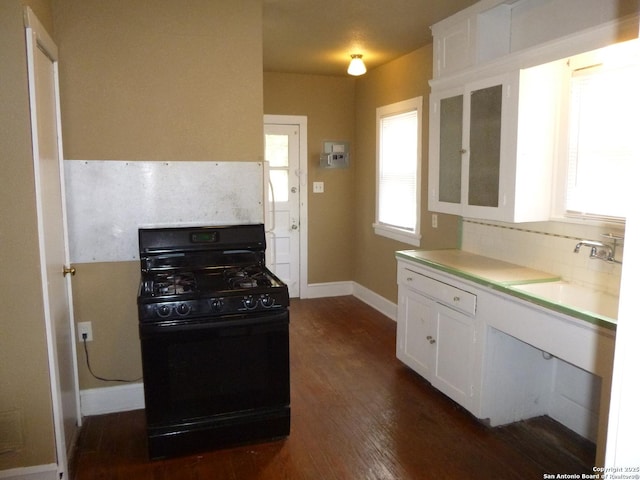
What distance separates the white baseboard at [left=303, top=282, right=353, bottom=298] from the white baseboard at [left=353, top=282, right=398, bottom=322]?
0.10 meters

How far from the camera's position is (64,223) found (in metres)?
2.74

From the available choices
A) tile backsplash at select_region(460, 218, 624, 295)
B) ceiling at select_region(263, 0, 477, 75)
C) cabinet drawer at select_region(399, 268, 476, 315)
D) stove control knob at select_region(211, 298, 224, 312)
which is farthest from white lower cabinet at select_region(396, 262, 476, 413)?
ceiling at select_region(263, 0, 477, 75)

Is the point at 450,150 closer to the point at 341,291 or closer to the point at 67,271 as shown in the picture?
the point at 67,271

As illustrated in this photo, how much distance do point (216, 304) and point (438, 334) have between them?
4.82ft

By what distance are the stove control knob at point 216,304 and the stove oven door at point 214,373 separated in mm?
62

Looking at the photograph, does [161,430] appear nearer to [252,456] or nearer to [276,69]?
[252,456]

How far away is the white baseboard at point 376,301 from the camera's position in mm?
4835

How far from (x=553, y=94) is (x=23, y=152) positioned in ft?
8.77

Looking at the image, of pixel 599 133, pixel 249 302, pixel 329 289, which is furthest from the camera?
pixel 329 289

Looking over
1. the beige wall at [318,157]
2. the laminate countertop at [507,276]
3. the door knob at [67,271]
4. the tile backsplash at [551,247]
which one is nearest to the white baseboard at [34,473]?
the door knob at [67,271]

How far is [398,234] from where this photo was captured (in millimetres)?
4656

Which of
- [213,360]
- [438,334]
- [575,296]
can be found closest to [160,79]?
[213,360]

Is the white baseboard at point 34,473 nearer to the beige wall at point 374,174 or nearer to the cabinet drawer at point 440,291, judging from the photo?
the cabinet drawer at point 440,291

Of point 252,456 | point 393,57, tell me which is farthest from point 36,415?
point 393,57
